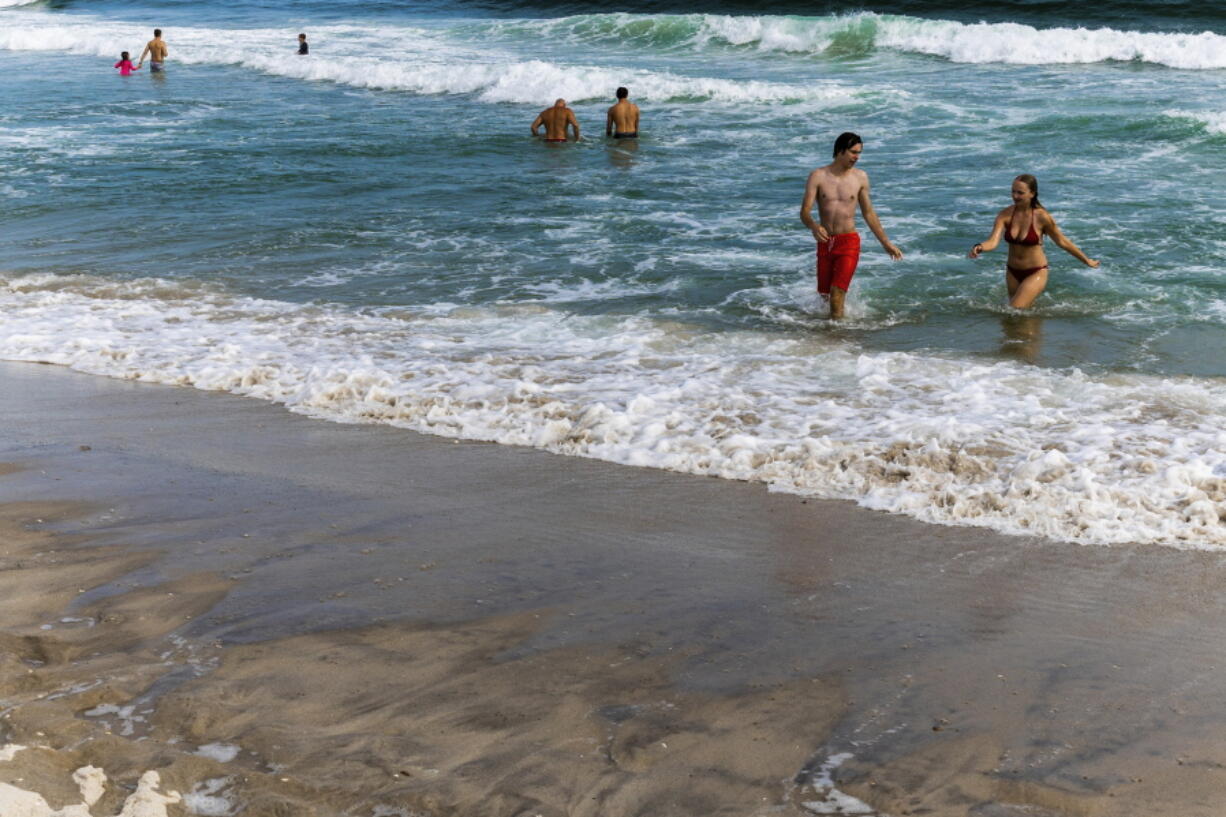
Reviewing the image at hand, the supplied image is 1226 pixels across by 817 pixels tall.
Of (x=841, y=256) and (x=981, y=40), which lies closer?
(x=841, y=256)

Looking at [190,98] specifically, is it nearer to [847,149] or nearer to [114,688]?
[847,149]

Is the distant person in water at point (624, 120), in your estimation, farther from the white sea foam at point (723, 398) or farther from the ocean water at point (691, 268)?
the white sea foam at point (723, 398)

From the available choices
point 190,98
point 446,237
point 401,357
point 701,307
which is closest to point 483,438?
point 401,357

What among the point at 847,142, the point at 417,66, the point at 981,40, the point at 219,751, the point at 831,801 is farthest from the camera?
the point at 417,66

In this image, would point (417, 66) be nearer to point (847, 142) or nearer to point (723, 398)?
point (847, 142)

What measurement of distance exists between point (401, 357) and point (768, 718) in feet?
17.5

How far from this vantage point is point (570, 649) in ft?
13.6

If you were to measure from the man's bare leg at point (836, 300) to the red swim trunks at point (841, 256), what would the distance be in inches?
1.3

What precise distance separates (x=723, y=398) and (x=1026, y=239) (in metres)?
3.37

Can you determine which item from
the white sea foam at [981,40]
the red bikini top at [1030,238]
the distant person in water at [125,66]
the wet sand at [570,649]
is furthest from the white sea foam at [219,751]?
the distant person in water at [125,66]

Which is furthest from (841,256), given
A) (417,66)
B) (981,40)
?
(417,66)

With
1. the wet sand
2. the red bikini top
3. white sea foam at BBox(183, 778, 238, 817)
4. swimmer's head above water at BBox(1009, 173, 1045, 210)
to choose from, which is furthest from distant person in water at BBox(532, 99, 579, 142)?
white sea foam at BBox(183, 778, 238, 817)

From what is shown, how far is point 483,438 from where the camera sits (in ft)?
22.7

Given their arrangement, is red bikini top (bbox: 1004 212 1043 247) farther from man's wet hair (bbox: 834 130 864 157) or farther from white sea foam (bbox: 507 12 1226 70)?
white sea foam (bbox: 507 12 1226 70)
